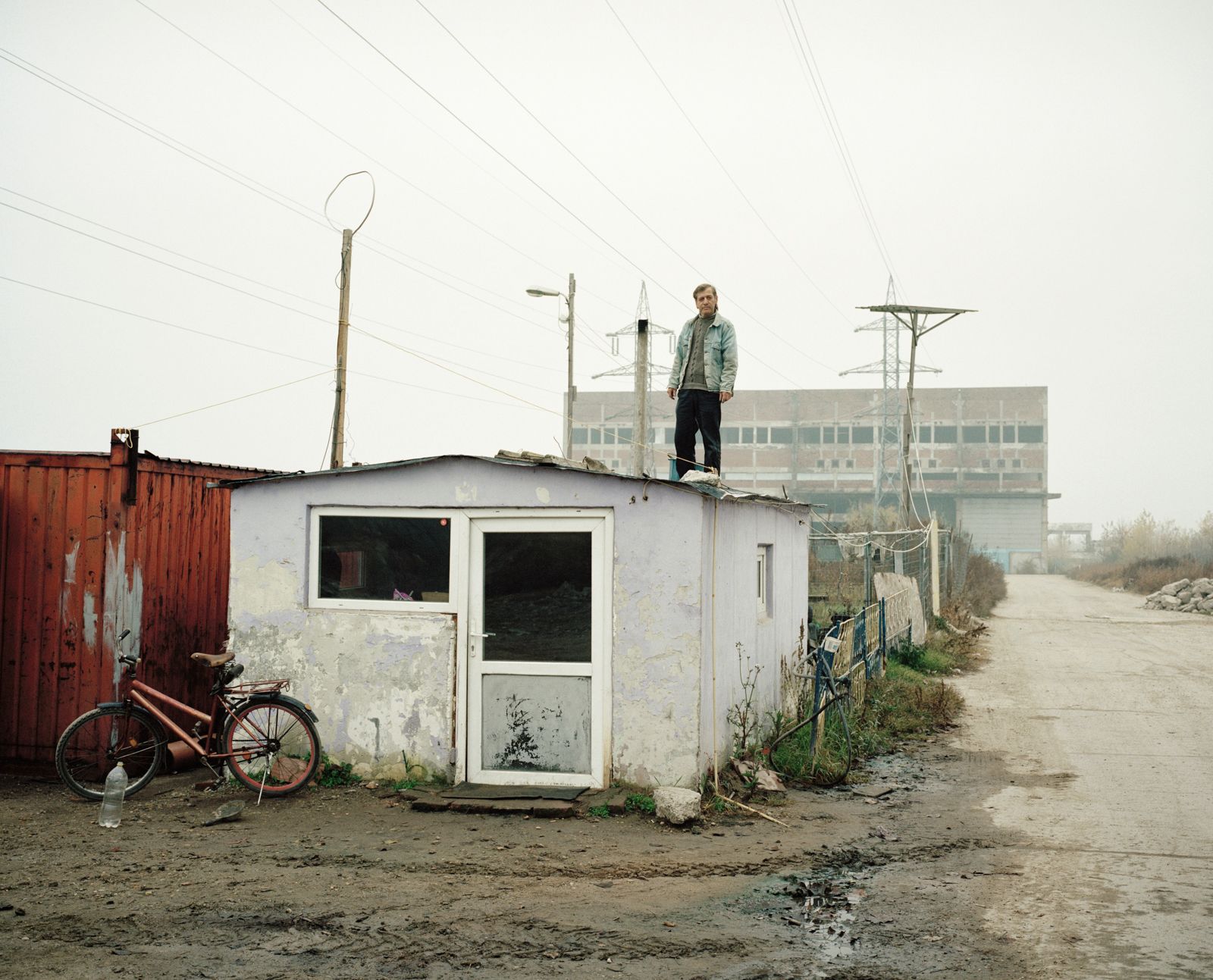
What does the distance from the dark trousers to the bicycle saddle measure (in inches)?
178

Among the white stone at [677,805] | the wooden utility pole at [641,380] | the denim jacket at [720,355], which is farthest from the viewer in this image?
the denim jacket at [720,355]

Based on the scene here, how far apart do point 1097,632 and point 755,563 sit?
1679cm

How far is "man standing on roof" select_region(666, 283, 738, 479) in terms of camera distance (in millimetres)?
10508

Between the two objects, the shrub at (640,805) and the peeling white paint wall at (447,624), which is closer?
the shrub at (640,805)

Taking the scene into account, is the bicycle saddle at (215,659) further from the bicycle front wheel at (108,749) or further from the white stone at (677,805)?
the white stone at (677,805)

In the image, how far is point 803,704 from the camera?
11.2 metres

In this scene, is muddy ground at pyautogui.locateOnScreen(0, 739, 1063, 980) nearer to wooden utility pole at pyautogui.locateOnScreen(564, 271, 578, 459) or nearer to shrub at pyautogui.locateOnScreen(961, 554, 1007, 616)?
wooden utility pole at pyautogui.locateOnScreen(564, 271, 578, 459)

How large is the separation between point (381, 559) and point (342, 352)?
1002 cm

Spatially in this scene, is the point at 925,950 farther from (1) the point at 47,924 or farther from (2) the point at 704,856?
(1) the point at 47,924

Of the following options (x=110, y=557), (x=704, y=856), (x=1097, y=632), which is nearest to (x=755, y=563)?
(x=704, y=856)

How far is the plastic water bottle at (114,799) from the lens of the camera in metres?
7.36

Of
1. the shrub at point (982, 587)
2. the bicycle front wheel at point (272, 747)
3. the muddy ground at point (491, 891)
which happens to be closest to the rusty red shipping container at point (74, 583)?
the muddy ground at point (491, 891)

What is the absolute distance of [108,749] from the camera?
27.5 feet

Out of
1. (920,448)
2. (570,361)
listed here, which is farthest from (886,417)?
(570,361)
